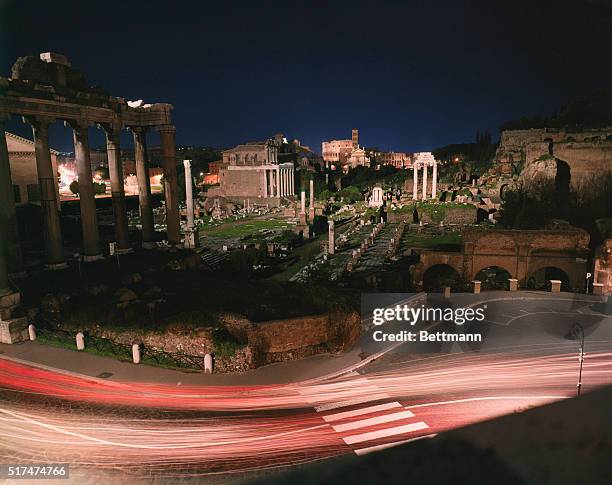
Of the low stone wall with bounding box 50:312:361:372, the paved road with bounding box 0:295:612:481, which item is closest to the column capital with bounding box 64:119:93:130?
the low stone wall with bounding box 50:312:361:372

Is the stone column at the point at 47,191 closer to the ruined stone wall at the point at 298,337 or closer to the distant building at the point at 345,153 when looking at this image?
the ruined stone wall at the point at 298,337

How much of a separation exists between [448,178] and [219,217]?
35.9 meters

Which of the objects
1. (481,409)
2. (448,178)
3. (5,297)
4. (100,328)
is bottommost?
(481,409)

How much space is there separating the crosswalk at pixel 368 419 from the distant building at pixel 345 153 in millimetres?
112066

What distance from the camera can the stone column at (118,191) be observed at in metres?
18.9

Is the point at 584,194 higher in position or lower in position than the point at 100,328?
higher

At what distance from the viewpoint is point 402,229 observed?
4053 cm

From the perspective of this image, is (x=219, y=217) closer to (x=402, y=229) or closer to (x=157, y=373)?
(x=402, y=229)

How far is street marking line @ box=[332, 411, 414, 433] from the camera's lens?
881 cm

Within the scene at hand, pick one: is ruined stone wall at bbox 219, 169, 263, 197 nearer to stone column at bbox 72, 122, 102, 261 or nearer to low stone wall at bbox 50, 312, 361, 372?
stone column at bbox 72, 122, 102, 261

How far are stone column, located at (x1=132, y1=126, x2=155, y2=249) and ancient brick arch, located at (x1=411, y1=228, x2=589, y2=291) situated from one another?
14203 mm

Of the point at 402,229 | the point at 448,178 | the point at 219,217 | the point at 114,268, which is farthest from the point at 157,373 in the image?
the point at 448,178

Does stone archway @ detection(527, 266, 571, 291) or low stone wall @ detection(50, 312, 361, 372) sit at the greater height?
low stone wall @ detection(50, 312, 361, 372)

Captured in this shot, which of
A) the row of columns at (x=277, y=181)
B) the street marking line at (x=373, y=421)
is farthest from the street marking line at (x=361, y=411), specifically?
the row of columns at (x=277, y=181)
